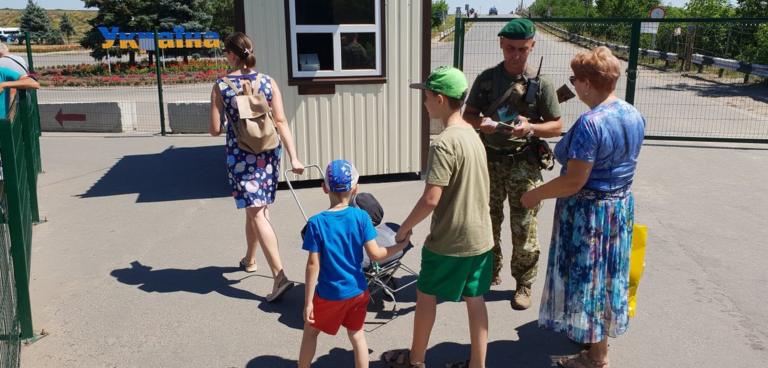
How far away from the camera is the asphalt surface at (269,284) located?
4008mm

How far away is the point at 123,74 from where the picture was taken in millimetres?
25375

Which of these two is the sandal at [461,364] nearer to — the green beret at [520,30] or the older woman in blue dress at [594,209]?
the older woman in blue dress at [594,209]

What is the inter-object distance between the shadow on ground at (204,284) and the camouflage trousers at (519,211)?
1578mm

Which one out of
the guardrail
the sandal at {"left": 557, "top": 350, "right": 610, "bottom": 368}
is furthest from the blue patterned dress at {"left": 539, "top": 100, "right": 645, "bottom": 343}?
the guardrail

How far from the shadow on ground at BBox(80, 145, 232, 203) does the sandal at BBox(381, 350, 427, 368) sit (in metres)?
4.39

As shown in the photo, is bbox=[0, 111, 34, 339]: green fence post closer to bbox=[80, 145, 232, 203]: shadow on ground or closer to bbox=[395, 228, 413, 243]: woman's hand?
bbox=[395, 228, 413, 243]: woman's hand

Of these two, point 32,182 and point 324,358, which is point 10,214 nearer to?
point 324,358

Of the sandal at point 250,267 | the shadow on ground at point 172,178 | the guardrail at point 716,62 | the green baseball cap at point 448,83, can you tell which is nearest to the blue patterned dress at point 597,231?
the green baseball cap at point 448,83

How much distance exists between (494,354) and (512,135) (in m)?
1.39

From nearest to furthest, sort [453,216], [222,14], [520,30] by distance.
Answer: [453,216] < [520,30] < [222,14]

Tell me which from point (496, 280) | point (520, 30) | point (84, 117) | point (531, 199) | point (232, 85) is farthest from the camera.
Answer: point (84, 117)

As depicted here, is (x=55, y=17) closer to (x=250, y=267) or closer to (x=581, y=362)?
(x=250, y=267)

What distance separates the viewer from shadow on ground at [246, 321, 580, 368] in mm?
3861

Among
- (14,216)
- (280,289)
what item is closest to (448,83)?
(280,289)
